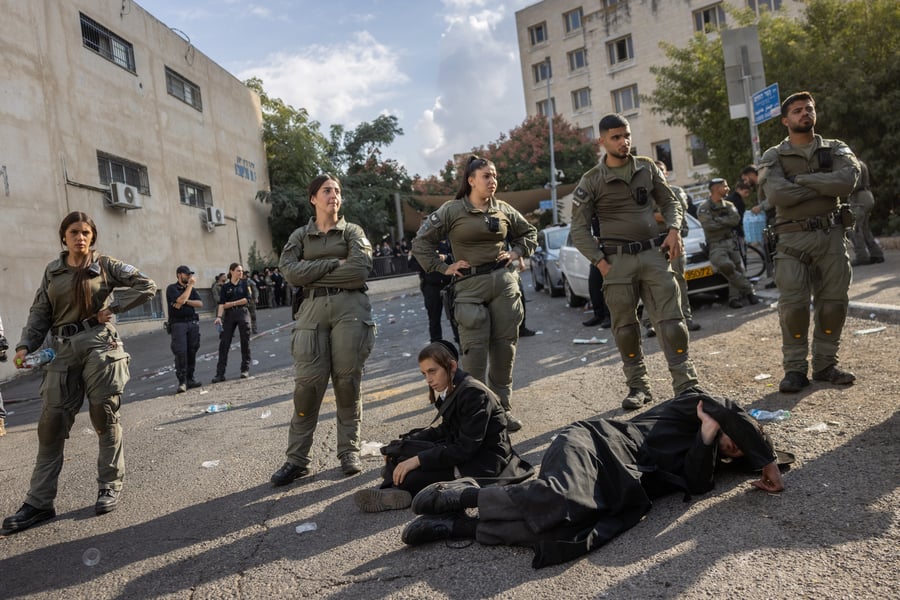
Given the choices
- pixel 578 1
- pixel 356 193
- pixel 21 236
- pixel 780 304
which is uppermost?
pixel 578 1

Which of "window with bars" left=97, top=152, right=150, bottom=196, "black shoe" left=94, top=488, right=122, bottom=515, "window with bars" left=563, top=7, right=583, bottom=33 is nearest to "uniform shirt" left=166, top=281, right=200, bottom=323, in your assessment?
"black shoe" left=94, top=488, right=122, bottom=515

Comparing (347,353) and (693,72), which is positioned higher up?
(693,72)

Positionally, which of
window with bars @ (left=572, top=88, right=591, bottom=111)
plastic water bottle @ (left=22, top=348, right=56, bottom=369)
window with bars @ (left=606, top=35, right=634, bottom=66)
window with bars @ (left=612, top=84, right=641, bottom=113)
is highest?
window with bars @ (left=606, top=35, right=634, bottom=66)

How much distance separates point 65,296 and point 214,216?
2012cm

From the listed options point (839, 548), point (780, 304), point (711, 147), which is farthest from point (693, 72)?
point (839, 548)

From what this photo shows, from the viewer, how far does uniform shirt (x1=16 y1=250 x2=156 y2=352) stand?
15.9ft

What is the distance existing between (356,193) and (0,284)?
21.1m

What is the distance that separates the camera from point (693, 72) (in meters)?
20.5

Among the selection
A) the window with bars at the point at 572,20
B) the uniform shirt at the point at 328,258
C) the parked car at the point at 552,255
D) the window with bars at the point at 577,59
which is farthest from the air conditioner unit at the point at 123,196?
the window with bars at the point at 572,20

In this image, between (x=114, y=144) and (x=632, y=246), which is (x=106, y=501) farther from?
(x=114, y=144)

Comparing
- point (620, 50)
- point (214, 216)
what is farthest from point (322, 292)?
point (620, 50)

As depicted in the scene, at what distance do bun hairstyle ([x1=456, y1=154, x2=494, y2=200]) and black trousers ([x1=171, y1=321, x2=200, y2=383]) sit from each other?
6342 mm

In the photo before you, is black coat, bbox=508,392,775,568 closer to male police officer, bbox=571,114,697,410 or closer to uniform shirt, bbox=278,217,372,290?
male police officer, bbox=571,114,697,410

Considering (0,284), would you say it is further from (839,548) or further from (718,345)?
(839,548)
